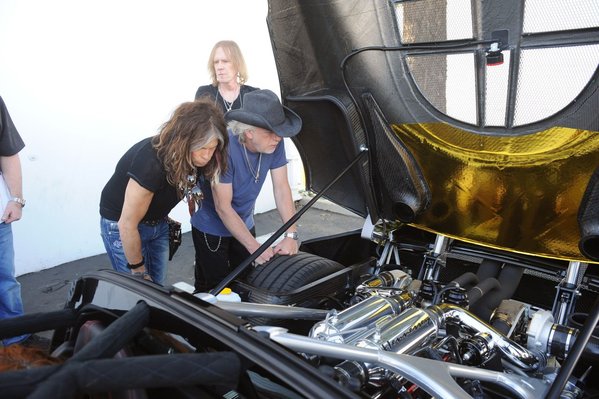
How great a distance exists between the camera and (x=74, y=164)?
14.3 feet

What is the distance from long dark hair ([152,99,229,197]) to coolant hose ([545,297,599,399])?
1.48 meters

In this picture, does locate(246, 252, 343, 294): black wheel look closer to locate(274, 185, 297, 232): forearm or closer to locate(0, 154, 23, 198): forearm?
locate(274, 185, 297, 232): forearm

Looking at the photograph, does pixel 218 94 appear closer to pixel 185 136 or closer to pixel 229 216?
pixel 229 216

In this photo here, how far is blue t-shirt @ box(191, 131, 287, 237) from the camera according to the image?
97.7 inches

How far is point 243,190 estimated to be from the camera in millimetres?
2609

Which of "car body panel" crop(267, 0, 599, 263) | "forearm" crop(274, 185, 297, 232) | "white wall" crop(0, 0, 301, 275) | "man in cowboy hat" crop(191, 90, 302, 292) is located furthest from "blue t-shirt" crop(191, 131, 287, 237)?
"white wall" crop(0, 0, 301, 275)

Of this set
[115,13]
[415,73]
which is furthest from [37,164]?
[415,73]

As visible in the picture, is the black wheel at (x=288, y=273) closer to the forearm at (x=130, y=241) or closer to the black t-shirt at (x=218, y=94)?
the forearm at (x=130, y=241)

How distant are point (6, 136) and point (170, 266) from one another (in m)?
2.03

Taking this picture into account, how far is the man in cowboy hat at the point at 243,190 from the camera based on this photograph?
2244 millimetres

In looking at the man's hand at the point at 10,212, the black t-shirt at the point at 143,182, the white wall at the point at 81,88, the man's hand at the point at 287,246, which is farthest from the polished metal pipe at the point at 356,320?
the white wall at the point at 81,88

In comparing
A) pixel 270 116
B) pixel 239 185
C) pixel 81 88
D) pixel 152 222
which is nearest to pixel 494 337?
pixel 270 116

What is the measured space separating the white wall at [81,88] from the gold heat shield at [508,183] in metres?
3.36

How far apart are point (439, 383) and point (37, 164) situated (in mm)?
4050
